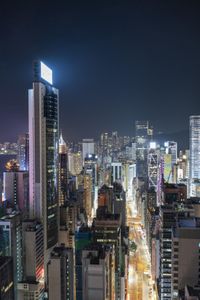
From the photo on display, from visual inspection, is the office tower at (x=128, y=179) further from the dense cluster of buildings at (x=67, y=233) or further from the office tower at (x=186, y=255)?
the office tower at (x=186, y=255)

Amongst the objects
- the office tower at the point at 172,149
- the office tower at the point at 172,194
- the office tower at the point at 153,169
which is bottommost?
the office tower at the point at 172,194

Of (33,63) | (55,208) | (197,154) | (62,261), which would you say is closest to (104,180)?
(197,154)

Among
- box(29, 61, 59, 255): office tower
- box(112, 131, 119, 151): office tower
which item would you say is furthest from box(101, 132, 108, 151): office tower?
box(29, 61, 59, 255): office tower

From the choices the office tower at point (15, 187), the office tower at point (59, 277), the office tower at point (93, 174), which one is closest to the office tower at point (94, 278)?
the office tower at point (59, 277)

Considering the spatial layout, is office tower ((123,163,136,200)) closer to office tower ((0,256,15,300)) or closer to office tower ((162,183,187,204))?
office tower ((162,183,187,204))

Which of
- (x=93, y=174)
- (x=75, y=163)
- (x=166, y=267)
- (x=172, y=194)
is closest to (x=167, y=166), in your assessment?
(x=93, y=174)

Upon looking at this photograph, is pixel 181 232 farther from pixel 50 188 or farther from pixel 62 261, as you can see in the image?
pixel 50 188
